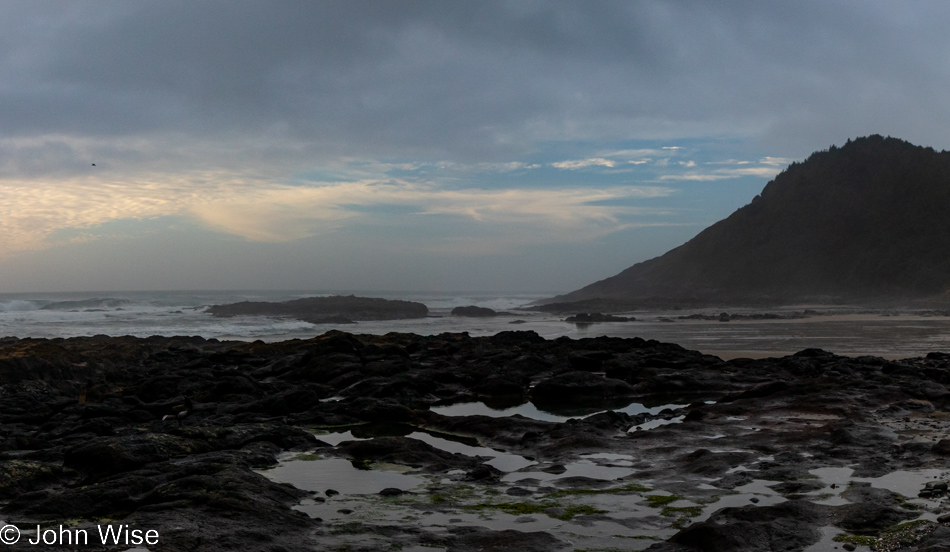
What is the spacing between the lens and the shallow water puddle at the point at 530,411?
13930 mm

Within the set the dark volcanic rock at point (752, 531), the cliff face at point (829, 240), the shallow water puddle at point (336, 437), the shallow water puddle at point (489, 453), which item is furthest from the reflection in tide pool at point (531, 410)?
the cliff face at point (829, 240)

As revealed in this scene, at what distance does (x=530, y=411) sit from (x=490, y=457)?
5.03 m

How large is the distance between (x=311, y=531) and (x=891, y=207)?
388ft

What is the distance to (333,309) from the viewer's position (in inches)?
2571

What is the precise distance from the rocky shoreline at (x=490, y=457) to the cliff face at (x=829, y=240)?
231 feet

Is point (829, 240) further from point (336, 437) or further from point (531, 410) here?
point (336, 437)

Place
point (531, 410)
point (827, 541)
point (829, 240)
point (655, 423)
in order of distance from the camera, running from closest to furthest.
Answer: point (827, 541)
point (655, 423)
point (531, 410)
point (829, 240)

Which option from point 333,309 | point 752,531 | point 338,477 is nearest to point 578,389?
point 338,477

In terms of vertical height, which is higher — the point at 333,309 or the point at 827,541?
the point at 333,309

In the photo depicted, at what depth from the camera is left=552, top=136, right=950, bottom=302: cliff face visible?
296ft

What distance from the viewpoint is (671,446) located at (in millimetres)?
9992

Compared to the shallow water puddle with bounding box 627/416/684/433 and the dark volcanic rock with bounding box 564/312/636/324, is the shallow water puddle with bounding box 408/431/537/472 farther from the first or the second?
the dark volcanic rock with bounding box 564/312/636/324

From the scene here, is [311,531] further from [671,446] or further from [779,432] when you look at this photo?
[779,432]

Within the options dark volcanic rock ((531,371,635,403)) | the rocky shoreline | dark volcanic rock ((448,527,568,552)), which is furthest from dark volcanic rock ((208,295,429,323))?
dark volcanic rock ((448,527,568,552))
